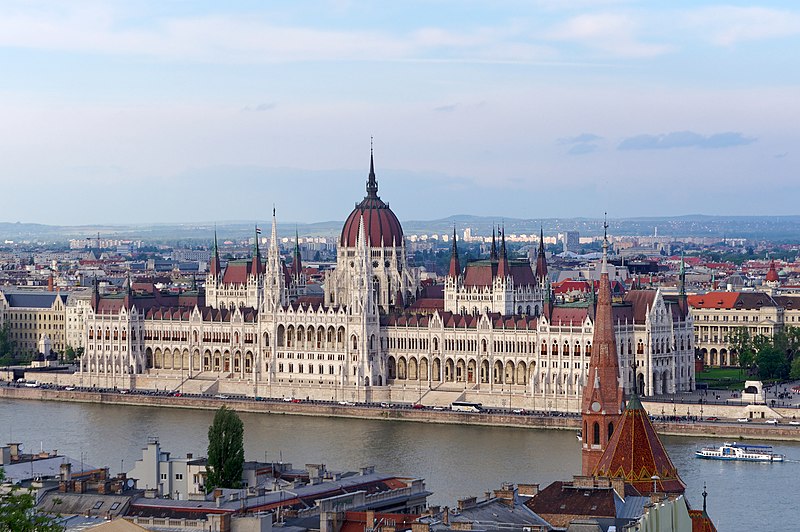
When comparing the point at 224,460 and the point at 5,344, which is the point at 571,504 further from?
the point at 5,344

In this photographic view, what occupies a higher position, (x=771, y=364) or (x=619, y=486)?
(x=619, y=486)

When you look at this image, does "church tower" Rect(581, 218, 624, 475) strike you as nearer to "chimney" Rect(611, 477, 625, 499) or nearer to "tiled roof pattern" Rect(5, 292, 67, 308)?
"chimney" Rect(611, 477, 625, 499)

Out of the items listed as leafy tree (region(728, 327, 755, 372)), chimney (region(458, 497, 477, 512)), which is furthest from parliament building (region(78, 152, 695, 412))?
chimney (region(458, 497, 477, 512))

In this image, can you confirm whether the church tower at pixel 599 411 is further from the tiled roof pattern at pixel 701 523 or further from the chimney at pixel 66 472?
the chimney at pixel 66 472

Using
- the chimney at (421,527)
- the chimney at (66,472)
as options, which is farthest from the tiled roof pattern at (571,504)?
the chimney at (66,472)

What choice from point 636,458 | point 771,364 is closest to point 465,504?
point 636,458

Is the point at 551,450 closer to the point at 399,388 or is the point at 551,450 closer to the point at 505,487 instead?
the point at 399,388
